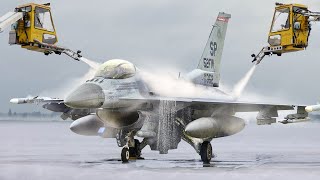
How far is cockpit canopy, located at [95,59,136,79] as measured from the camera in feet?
70.0

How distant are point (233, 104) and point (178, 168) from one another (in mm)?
4355

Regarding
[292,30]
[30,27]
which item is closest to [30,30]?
[30,27]

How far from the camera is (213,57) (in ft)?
91.7

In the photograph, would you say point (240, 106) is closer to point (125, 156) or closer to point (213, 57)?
point (125, 156)

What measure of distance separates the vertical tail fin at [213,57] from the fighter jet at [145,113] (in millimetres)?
2574

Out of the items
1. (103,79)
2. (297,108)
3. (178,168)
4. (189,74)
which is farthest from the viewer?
(189,74)

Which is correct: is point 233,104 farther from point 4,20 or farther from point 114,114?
point 4,20

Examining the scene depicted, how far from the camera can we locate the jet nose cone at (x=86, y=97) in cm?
1981

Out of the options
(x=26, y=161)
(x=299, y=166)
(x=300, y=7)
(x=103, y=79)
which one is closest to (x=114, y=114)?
(x=103, y=79)

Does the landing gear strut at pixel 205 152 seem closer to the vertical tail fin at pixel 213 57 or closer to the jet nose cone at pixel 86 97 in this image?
the vertical tail fin at pixel 213 57

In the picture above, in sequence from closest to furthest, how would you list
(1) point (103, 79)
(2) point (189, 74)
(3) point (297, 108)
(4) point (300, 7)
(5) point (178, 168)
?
(5) point (178, 168) < (1) point (103, 79) < (3) point (297, 108) < (4) point (300, 7) < (2) point (189, 74)

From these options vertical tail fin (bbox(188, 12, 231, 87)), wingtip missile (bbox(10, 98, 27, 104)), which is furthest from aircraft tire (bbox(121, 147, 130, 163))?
wingtip missile (bbox(10, 98, 27, 104))

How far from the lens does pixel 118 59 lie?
22.0 meters

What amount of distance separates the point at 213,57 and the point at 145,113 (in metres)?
6.81
